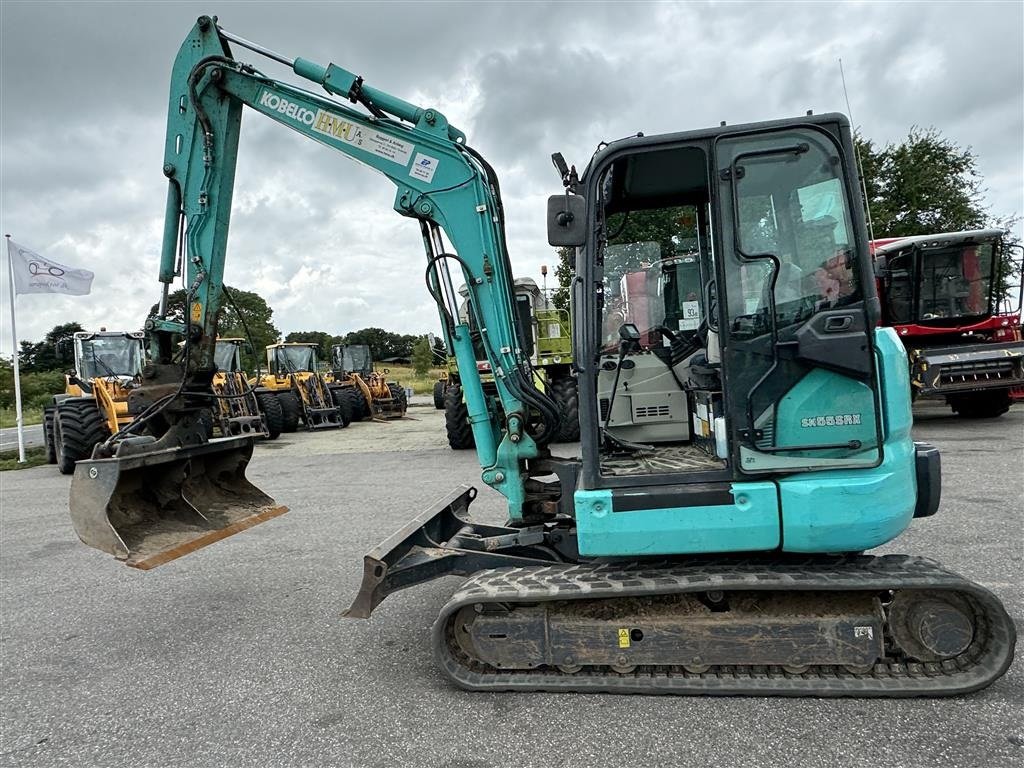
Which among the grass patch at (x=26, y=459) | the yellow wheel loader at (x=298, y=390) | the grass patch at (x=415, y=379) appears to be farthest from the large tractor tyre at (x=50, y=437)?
the grass patch at (x=415, y=379)

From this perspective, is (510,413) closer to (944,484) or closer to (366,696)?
(366,696)

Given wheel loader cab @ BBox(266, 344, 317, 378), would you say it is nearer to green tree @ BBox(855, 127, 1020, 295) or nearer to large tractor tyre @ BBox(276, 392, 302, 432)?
large tractor tyre @ BBox(276, 392, 302, 432)

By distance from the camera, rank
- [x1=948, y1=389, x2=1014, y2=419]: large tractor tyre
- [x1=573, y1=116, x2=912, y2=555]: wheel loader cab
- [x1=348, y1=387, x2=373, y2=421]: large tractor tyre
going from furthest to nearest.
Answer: [x1=348, y1=387, x2=373, y2=421]: large tractor tyre
[x1=948, y1=389, x2=1014, y2=419]: large tractor tyre
[x1=573, y1=116, x2=912, y2=555]: wheel loader cab

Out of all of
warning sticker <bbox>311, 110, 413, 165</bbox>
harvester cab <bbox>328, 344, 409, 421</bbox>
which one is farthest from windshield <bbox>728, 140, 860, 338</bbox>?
harvester cab <bbox>328, 344, 409, 421</bbox>

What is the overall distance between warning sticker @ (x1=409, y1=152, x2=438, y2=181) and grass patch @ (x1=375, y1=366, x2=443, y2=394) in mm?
35103

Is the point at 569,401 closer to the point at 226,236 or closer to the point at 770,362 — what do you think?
the point at 226,236

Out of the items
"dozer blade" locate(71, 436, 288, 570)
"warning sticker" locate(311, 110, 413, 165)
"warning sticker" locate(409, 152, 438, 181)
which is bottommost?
"dozer blade" locate(71, 436, 288, 570)

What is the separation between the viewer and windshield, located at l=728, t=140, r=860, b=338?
2939 mm

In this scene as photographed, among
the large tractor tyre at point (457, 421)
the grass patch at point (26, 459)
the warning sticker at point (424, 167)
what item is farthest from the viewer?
the grass patch at point (26, 459)

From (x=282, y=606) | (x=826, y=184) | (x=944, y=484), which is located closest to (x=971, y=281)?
(x=944, y=484)

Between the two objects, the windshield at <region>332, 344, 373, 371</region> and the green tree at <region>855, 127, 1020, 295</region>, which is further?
the windshield at <region>332, 344, 373, 371</region>

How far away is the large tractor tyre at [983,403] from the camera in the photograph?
11.5 meters

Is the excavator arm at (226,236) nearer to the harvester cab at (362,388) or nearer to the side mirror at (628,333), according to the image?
the side mirror at (628,333)

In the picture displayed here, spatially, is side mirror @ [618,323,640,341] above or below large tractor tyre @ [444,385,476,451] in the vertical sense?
above
